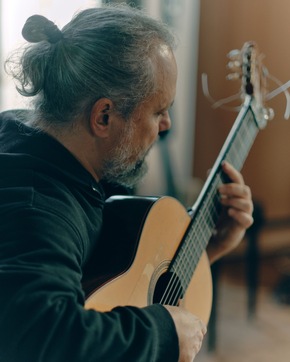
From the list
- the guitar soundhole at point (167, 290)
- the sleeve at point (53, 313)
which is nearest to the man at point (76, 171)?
the sleeve at point (53, 313)

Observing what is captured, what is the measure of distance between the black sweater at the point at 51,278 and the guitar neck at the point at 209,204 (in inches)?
10.9

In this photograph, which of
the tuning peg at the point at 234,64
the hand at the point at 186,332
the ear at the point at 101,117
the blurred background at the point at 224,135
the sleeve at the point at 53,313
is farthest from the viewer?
the blurred background at the point at 224,135

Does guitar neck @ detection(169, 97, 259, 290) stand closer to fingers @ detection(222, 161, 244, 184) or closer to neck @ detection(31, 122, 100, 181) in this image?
fingers @ detection(222, 161, 244, 184)

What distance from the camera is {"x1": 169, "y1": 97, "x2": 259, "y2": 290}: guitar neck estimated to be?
1.14 metres

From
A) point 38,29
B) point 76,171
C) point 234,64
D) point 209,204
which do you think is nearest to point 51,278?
point 76,171

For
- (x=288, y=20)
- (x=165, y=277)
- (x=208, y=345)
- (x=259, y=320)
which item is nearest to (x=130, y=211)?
(x=165, y=277)

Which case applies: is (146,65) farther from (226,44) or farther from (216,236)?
(226,44)

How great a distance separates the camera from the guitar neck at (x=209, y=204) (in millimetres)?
1142

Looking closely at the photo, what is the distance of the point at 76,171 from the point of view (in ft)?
3.05

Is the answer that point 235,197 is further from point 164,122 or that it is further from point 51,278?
point 51,278

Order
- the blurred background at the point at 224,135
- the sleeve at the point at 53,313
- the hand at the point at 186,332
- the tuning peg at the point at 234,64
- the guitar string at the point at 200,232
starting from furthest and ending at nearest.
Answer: the blurred background at the point at 224,135, the tuning peg at the point at 234,64, the guitar string at the point at 200,232, the hand at the point at 186,332, the sleeve at the point at 53,313

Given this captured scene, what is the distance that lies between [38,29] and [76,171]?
0.25 metres

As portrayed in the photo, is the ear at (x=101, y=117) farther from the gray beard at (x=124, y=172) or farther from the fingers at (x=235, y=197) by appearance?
the fingers at (x=235, y=197)

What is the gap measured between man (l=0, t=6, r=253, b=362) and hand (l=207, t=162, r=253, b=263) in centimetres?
24
